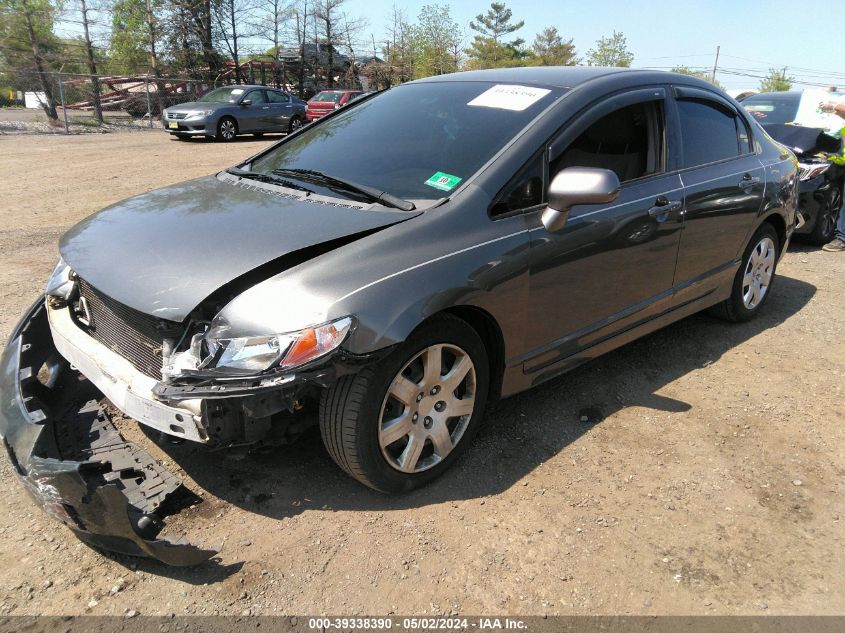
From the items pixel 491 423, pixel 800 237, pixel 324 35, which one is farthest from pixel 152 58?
pixel 491 423

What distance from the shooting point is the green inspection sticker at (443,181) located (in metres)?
2.88

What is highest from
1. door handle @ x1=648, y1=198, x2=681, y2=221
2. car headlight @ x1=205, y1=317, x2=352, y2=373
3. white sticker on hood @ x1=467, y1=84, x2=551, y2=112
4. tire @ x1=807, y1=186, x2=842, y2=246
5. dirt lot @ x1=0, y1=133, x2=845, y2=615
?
white sticker on hood @ x1=467, y1=84, x2=551, y2=112

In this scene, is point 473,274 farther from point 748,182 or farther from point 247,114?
point 247,114

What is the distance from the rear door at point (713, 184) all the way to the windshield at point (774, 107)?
15.8 feet

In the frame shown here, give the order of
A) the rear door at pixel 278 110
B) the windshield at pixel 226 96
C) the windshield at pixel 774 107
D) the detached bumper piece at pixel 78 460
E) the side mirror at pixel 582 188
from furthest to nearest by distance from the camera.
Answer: the rear door at pixel 278 110, the windshield at pixel 226 96, the windshield at pixel 774 107, the side mirror at pixel 582 188, the detached bumper piece at pixel 78 460

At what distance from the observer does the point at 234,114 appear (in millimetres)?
17766

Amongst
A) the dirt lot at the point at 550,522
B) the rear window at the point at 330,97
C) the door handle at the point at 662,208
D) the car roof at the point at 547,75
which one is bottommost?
the dirt lot at the point at 550,522

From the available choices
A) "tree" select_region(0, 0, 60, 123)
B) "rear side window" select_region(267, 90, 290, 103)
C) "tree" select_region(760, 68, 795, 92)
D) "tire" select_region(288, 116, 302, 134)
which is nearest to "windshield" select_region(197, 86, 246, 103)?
"rear side window" select_region(267, 90, 290, 103)

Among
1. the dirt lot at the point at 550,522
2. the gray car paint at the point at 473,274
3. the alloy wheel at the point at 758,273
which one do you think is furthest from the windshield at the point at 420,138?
the alloy wheel at the point at 758,273

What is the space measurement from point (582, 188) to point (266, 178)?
5.49ft

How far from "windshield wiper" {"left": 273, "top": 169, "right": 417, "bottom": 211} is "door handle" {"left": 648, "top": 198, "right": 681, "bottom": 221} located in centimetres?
149

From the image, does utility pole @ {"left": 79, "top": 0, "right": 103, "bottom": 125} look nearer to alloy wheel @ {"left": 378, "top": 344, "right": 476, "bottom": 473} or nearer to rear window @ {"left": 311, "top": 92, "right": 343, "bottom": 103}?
rear window @ {"left": 311, "top": 92, "right": 343, "bottom": 103}

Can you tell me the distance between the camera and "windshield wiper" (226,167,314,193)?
3.16 m

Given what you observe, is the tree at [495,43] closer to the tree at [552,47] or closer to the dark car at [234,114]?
the tree at [552,47]
